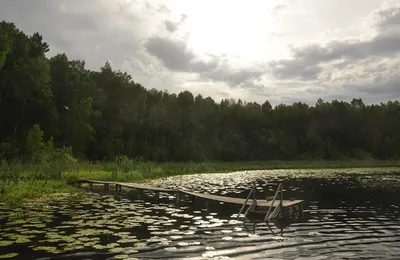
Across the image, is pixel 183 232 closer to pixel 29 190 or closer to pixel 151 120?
pixel 29 190

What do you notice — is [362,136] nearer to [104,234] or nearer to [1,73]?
[1,73]

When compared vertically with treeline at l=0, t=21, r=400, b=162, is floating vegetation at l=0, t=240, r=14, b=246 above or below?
below

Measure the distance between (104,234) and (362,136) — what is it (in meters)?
100

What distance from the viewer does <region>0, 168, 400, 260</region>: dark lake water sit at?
1113 cm

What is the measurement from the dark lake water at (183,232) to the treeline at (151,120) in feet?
110

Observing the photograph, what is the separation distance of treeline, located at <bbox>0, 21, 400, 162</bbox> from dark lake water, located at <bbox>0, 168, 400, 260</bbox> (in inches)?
1322

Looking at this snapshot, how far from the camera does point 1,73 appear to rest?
50.0m

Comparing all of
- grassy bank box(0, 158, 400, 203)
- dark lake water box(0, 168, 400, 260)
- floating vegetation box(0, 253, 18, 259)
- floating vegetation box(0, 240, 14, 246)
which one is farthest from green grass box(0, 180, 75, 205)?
floating vegetation box(0, 253, 18, 259)

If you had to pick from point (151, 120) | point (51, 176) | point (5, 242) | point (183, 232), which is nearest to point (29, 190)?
point (51, 176)

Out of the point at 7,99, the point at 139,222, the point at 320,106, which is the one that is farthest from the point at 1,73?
the point at 320,106

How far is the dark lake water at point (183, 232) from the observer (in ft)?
36.5

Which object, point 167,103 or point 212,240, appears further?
point 167,103

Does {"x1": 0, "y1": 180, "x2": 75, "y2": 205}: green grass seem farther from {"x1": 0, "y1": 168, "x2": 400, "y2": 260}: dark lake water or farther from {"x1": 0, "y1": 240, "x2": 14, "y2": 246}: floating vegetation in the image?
{"x1": 0, "y1": 240, "x2": 14, "y2": 246}: floating vegetation

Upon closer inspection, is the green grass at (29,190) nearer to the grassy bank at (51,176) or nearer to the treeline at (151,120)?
the grassy bank at (51,176)
